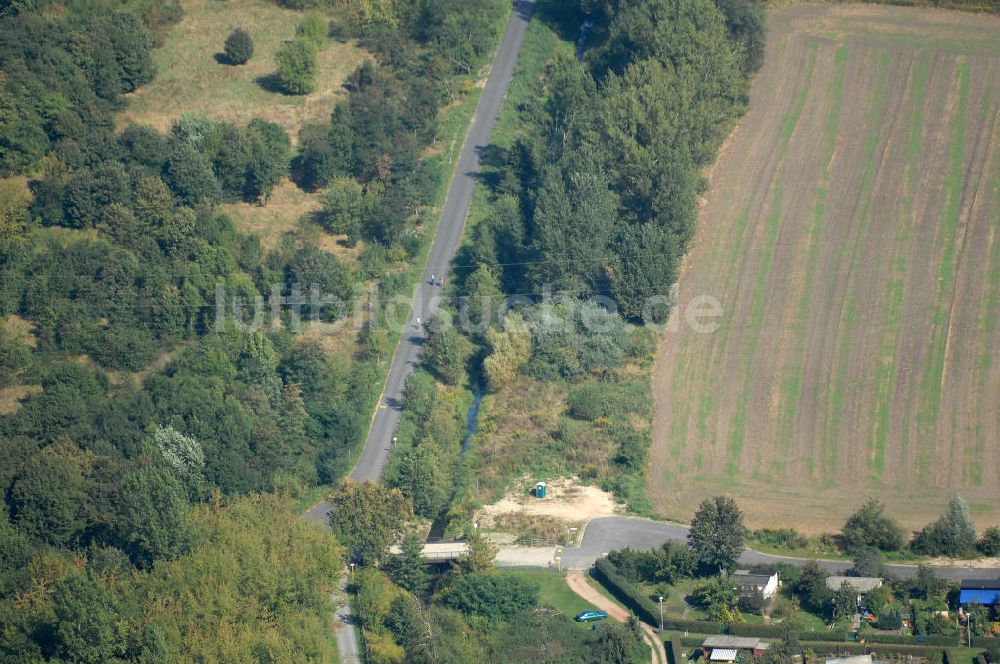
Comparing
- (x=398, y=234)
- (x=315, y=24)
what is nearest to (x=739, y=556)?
(x=398, y=234)

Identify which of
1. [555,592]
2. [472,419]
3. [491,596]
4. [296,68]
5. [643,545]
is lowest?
[555,592]

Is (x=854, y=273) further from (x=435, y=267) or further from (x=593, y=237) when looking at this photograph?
(x=435, y=267)

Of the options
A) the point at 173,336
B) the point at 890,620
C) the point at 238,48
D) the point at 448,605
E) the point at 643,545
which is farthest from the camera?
the point at 238,48

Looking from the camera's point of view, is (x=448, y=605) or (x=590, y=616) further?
(x=448, y=605)

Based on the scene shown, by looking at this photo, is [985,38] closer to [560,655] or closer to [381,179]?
[381,179]

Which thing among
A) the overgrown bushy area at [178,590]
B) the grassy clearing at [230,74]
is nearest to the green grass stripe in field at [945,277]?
the overgrown bushy area at [178,590]

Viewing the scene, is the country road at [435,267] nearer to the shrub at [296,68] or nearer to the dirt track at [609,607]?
the dirt track at [609,607]

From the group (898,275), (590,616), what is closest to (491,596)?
(590,616)

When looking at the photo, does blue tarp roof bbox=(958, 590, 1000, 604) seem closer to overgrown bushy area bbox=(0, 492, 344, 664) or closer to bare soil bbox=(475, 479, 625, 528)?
bare soil bbox=(475, 479, 625, 528)
